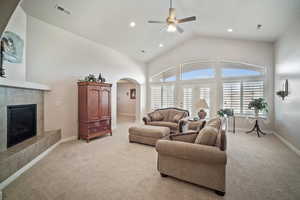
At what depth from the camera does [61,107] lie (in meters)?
4.33

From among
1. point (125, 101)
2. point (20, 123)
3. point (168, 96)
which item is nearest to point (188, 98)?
point (168, 96)

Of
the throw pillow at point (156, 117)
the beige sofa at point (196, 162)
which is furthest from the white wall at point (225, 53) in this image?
the beige sofa at point (196, 162)

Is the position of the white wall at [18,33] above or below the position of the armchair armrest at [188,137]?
above

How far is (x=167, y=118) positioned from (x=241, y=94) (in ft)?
11.1

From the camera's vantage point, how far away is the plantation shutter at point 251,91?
5633 millimetres

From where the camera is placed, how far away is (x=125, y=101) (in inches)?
433

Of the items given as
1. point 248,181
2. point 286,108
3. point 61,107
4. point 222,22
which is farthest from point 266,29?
point 61,107

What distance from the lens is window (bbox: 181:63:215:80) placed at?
6633mm

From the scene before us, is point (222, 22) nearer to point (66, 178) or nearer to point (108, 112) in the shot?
point (108, 112)

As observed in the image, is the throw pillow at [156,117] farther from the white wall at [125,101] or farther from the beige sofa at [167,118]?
the white wall at [125,101]

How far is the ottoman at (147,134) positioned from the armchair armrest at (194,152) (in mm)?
1591

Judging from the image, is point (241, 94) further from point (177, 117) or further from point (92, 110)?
point (92, 110)

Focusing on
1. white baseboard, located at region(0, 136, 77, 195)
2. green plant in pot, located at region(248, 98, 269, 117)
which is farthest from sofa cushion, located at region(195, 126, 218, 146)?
green plant in pot, located at region(248, 98, 269, 117)

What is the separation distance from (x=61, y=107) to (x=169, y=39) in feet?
16.7
